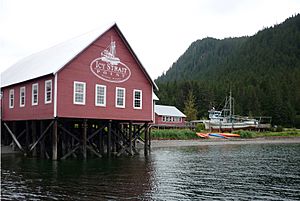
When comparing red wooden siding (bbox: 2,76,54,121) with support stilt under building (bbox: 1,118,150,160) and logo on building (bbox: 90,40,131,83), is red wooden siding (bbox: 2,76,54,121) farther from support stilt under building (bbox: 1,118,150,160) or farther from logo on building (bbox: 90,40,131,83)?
logo on building (bbox: 90,40,131,83)

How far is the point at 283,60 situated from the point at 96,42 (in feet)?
604

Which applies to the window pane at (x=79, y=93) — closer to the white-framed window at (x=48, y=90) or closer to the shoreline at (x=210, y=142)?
the white-framed window at (x=48, y=90)

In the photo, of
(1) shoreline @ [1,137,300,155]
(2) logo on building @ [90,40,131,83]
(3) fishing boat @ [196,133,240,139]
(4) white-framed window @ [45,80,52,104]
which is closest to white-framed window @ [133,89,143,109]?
(2) logo on building @ [90,40,131,83]

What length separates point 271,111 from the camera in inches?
3676

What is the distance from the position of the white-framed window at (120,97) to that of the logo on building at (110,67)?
697 millimetres

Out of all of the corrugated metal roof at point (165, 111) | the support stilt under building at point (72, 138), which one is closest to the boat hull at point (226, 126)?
the corrugated metal roof at point (165, 111)

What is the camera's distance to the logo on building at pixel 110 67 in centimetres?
2633

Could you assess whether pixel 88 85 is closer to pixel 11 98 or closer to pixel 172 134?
pixel 11 98

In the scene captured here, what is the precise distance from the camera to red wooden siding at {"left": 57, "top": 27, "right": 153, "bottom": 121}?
2459 centimetres

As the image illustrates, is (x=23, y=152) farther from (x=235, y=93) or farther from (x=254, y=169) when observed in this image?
(x=235, y=93)

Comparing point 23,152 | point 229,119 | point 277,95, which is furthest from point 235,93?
point 23,152

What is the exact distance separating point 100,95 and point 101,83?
884mm

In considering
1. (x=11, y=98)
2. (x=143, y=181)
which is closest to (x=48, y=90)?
(x=11, y=98)

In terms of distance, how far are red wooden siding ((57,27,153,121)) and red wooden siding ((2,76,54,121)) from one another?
1.05 meters
